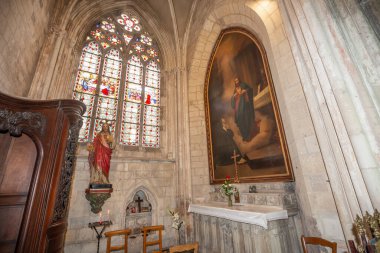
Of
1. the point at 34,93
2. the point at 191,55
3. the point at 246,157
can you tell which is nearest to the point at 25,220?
the point at 34,93

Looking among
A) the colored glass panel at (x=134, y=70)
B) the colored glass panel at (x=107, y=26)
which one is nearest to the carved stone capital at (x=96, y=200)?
the colored glass panel at (x=134, y=70)

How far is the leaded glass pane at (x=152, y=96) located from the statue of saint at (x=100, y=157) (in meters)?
2.63

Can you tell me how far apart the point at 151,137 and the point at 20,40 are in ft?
15.3

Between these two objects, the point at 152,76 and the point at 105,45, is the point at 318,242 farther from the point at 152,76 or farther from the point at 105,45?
the point at 105,45

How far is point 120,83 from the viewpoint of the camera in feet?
24.5

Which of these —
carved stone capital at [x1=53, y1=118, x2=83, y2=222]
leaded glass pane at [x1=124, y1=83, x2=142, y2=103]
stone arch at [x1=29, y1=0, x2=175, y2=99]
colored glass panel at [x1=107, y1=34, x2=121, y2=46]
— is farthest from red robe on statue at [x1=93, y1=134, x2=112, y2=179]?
colored glass panel at [x1=107, y1=34, x2=121, y2=46]

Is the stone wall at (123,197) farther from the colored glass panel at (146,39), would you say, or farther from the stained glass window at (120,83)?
the colored glass panel at (146,39)

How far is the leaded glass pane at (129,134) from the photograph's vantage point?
686 cm

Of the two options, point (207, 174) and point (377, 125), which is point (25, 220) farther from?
point (207, 174)

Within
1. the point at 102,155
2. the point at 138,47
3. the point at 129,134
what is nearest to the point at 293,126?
the point at 102,155

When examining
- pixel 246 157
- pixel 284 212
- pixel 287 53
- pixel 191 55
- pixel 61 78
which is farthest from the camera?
pixel 191 55

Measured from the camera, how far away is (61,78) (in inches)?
236

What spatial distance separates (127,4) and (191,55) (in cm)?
403

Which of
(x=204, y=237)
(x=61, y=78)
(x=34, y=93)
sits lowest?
(x=204, y=237)
